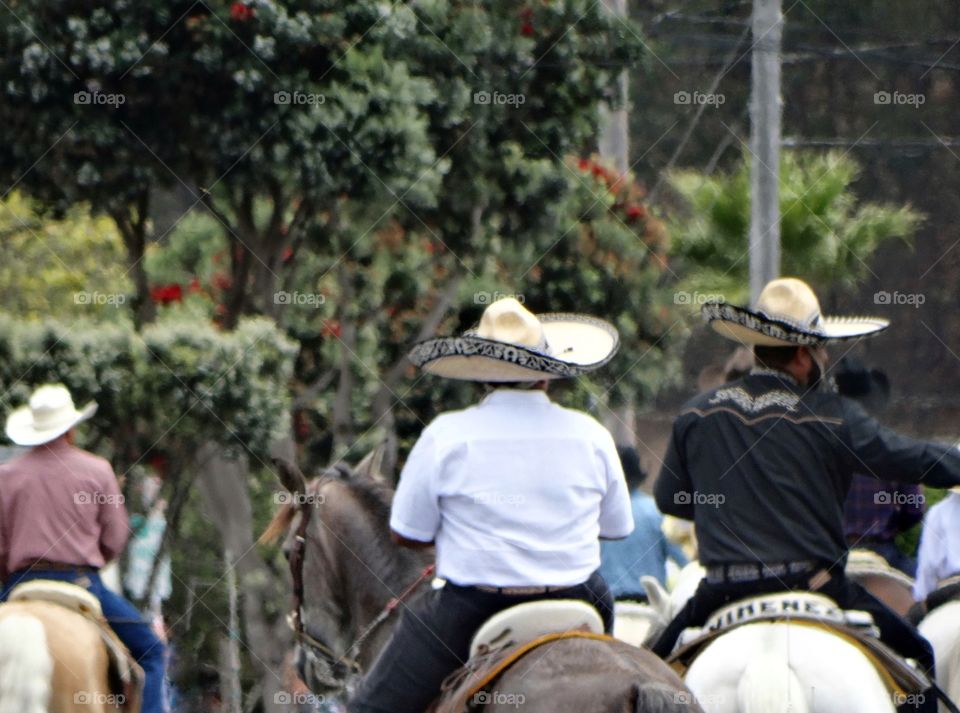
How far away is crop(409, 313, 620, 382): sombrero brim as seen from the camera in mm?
6230

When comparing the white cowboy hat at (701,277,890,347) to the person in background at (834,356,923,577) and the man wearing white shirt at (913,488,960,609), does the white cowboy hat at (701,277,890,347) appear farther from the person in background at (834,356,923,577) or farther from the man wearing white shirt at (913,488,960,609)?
the person in background at (834,356,923,577)

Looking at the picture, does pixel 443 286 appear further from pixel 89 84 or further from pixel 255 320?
pixel 89 84

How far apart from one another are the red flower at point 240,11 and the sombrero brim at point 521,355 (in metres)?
5.57

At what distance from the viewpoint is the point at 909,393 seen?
27844mm

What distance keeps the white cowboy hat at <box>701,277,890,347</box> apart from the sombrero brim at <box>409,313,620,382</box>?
1.31 feet

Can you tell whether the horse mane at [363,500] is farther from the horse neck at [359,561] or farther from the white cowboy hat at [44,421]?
the white cowboy hat at [44,421]

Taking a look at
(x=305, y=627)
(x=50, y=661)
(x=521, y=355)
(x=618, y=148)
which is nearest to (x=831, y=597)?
(x=521, y=355)

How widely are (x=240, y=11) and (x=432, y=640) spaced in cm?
649

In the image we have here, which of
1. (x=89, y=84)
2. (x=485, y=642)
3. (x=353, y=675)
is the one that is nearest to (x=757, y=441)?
(x=485, y=642)

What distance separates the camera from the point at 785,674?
224 inches

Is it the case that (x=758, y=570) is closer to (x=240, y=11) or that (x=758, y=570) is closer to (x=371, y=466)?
(x=371, y=466)

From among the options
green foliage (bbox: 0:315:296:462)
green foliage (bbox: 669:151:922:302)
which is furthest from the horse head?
green foliage (bbox: 669:151:922:302)

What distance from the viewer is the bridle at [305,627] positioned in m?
7.55

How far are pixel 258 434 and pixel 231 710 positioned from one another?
6.26ft
